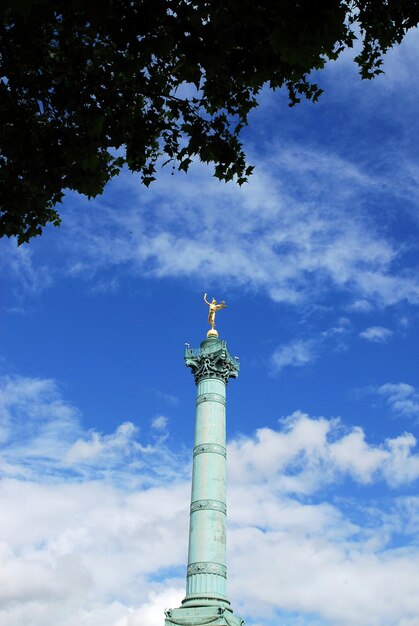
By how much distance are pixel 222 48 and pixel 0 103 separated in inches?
156

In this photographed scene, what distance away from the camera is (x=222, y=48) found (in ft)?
29.1

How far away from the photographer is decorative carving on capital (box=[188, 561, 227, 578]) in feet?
102

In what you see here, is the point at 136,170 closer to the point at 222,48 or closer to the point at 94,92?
the point at 94,92

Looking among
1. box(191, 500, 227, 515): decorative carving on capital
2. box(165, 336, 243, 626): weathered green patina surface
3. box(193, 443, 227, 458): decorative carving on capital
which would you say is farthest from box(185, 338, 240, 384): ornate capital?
box(191, 500, 227, 515): decorative carving on capital

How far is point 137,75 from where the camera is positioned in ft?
37.0

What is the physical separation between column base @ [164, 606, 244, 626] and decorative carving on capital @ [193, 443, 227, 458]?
766 cm

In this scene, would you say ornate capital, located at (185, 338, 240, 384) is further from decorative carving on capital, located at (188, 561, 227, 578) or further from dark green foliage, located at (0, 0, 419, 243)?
dark green foliage, located at (0, 0, 419, 243)

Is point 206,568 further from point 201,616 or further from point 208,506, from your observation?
point 208,506

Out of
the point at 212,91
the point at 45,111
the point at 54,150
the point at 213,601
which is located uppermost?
the point at 212,91

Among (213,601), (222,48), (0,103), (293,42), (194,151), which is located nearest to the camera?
(293,42)

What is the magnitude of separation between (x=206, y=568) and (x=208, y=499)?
3329 millimetres

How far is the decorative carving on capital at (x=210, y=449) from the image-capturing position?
34741 millimetres

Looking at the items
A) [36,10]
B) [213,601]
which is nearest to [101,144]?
[36,10]

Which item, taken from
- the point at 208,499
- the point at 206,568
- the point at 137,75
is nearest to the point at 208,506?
the point at 208,499
